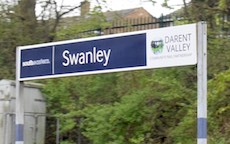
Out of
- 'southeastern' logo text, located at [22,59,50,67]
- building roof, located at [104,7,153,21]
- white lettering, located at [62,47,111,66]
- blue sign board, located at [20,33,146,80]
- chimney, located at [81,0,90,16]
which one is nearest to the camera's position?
blue sign board, located at [20,33,146,80]

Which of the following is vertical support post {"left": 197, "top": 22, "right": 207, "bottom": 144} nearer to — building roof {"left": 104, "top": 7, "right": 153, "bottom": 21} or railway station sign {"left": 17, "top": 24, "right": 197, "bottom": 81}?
A: railway station sign {"left": 17, "top": 24, "right": 197, "bottom": 81}

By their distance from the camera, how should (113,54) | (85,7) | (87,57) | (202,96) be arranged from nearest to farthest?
(202,96) < (113,54) < (87,57) < (85,7)

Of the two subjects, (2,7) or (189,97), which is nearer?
(189,97)

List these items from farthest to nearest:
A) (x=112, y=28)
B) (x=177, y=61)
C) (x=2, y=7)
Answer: (x=2, y=7)
(x=112, y=28)
(x=177, y=61)

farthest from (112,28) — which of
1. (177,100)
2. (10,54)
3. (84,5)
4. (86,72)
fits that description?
(86,72)

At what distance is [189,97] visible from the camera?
11.1 m

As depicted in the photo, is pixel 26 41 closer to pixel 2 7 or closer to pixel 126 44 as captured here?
pixel 2 7

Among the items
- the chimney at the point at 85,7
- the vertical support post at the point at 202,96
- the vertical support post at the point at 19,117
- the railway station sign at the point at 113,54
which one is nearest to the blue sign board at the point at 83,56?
the railway station sign at the point at 113,54

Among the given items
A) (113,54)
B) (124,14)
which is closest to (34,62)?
(113,54)

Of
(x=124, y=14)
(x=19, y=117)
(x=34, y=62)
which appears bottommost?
(x=19, y=117)

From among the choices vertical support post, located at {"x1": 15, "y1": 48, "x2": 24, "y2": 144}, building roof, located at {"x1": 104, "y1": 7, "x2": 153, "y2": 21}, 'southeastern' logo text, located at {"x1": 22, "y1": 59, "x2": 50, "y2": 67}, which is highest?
building roof, located at {"x1": 104, "y1": 7, "x2": 153, "y2": 21}

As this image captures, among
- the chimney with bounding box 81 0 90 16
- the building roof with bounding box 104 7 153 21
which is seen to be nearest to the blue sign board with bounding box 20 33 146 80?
the building roof with bounding box 104 7 153 21

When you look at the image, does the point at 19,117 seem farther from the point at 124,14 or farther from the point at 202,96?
the point at 124,14

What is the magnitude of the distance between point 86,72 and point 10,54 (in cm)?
619
